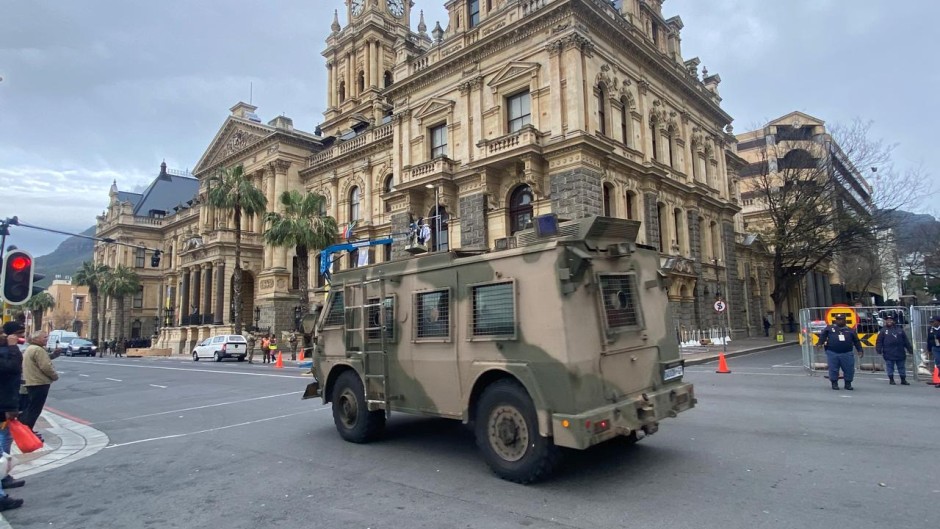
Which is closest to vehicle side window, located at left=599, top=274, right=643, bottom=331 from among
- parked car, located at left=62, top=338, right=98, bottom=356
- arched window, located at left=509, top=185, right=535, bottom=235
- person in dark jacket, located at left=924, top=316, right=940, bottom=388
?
person in dark jacket, located at left=924, top=316, right=940, bottom=388

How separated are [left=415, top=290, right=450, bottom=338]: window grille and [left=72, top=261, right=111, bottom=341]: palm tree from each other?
67.0 metres

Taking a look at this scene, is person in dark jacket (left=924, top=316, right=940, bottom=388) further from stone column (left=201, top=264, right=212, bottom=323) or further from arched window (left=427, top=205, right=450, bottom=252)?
stone column (left=201, top=264, right=212, bottom=323)

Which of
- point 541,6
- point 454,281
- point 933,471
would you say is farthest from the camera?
point 541,6

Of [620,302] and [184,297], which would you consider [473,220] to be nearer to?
[620,302]

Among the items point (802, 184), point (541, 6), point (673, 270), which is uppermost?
point (541, 6)

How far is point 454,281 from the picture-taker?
652 cm

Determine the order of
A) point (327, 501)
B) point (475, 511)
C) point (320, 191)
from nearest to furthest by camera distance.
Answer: point (475, 511), point (327, 501), point (320, 191)

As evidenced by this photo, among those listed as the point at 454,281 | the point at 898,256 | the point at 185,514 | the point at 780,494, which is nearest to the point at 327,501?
the point at 185,514

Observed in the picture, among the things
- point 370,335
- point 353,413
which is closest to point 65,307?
point 353,413

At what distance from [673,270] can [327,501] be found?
2538 centimetres

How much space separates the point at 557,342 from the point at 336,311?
4067 millimetres

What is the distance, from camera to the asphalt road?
4.64 meters

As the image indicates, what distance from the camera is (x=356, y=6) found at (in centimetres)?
5031

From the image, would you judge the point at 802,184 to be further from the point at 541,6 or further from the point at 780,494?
the point at 780,494
